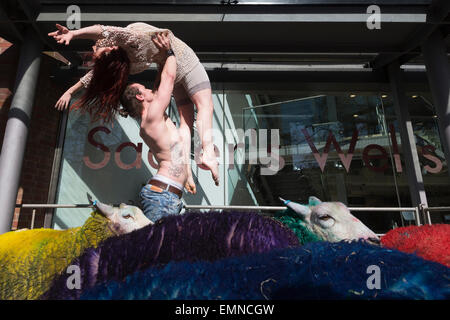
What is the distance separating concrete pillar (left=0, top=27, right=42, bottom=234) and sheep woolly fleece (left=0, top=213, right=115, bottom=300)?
9.16ft

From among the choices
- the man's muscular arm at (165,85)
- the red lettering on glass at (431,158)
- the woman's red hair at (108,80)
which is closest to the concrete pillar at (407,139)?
the red lettering on glass at (431,158)

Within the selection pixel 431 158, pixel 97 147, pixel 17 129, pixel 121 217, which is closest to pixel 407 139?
pixel 431 158

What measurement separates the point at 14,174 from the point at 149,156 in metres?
1.76

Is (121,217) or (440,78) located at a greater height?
(440,78)

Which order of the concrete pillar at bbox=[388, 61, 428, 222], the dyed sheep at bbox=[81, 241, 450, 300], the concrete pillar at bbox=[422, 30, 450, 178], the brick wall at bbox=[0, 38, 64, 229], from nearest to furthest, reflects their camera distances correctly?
1. the dyed sheep at bbox=[81, 241, 450, 300]
2. the concrete pillar at bbox=[422, 30, 450, 178]
3. the brick wall at bbox=[0, 38, 64, 229]
4. the concrete pillar at bbox=[388, 61, 428, 222]

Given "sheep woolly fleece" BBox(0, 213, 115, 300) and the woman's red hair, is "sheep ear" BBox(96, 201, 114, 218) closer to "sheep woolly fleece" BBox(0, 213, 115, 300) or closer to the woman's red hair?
"sheep woolly fleece" BBox(0, 213, 115, 300)

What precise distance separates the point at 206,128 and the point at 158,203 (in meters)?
0.35

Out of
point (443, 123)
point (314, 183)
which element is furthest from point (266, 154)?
point (443, 123)

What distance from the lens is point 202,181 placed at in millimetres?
3898

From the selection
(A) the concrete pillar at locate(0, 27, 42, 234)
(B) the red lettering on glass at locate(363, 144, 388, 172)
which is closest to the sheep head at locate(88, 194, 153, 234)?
(A) the concrete pillar at locate(0, 27, 42, 234)

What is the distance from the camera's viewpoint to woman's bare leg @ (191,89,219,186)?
0.94m

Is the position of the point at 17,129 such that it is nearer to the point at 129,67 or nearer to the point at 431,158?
the point at 129,67

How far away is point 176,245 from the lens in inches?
18.4

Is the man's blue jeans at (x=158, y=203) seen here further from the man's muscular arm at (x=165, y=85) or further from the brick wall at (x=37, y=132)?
the brick wall at (x=37, y=132)
